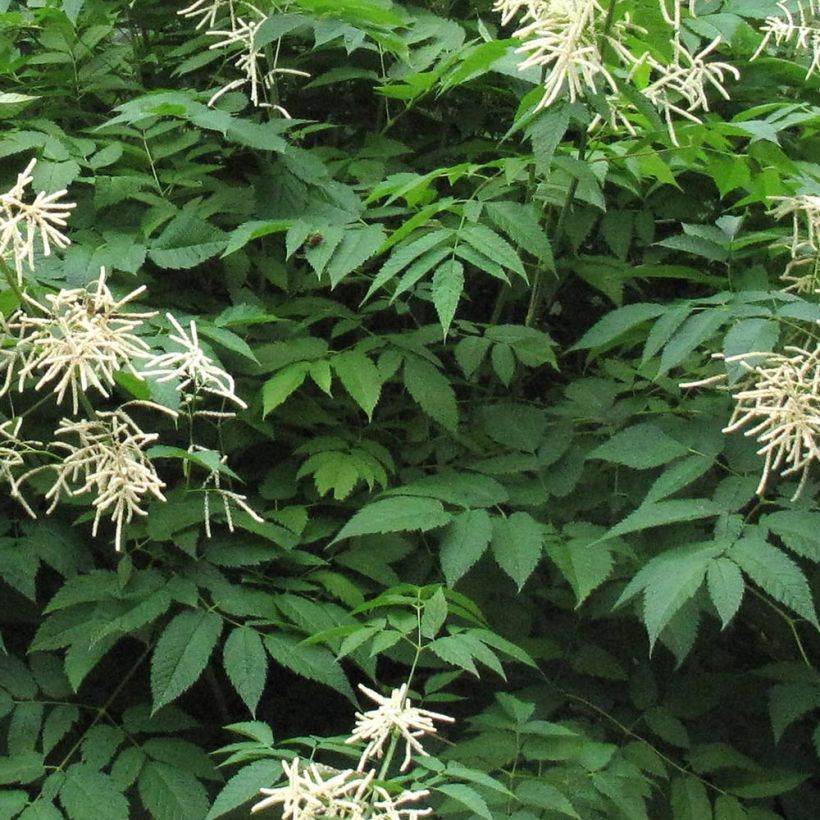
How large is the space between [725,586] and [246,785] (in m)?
0.69

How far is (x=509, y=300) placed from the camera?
8.71 feet

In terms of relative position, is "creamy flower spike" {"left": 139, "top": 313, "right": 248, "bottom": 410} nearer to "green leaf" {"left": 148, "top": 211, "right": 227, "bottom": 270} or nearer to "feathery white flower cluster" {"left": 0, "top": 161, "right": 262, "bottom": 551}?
"feathery white flower cluster" {"left": 0, "top": 161, "right": 262, "bottom": 551}

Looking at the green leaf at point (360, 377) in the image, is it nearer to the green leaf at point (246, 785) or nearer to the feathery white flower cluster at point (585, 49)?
the feathery white flower cluster at point (585, 49)

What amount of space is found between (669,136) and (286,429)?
2.75ft

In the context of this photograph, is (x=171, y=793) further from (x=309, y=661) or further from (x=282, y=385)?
(x=282, y=385)

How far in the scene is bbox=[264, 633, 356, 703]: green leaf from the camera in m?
1.94

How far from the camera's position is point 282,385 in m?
2.14

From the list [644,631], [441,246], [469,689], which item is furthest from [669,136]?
[469,689]

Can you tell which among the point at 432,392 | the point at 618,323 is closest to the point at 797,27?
the point at 618,323

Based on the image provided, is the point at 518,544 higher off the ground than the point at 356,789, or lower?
lower

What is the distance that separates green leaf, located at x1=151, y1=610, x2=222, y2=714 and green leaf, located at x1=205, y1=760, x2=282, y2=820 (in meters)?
0.28

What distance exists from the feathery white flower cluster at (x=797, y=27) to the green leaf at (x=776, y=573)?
0.92 meters

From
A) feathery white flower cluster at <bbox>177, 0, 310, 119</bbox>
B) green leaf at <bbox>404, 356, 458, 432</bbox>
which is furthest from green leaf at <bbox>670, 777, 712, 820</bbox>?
feathery white flower cluster at <bbox>177, 0, 310, 119</bbox>

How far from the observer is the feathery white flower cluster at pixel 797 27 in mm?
2354
